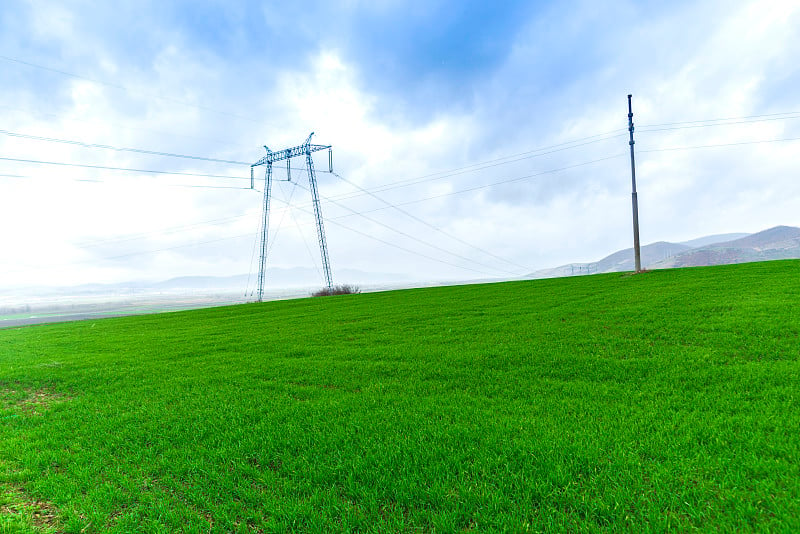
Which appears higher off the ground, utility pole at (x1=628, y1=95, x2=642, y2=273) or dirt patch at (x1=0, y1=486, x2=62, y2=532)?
utility pole at (x1=628, y1=95, x2=642, y2=273)

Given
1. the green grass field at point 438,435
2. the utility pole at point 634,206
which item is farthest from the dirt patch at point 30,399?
the utility pole at point 634,206

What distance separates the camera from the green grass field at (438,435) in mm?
2959

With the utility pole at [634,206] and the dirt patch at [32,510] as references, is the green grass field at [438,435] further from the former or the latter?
the utility pole at [634,206]

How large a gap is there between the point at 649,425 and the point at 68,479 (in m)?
6.81

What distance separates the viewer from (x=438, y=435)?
4172 millimetres

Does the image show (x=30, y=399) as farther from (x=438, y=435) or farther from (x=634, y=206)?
(x=634, y=206)

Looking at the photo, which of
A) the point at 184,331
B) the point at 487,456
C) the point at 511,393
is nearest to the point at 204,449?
the point at 487,456

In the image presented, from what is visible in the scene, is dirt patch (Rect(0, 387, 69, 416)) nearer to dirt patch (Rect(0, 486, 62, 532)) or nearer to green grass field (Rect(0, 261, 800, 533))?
green grass field (Rect(0, 261, 800, 533))

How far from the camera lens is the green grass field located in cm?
296

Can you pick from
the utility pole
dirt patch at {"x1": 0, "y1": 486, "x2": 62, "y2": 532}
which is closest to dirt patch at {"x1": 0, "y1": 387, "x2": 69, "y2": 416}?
dirt patch at {"x1": 0, "y1": 486, "x2": 62, "y2": 532}

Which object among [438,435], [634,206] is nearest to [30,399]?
[438,435]

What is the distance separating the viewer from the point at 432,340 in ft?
32.0

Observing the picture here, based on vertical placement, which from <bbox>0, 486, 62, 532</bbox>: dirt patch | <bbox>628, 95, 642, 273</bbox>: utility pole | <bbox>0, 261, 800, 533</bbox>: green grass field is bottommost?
<bbox>0, 486, 62, 532</bbox>: dirt patch

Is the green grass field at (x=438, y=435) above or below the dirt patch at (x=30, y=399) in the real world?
above
